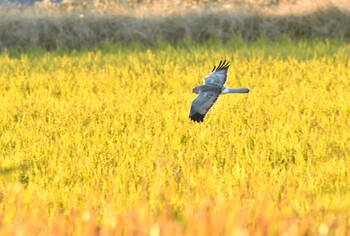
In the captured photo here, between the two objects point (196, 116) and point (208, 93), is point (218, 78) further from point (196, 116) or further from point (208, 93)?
point (196, 116)

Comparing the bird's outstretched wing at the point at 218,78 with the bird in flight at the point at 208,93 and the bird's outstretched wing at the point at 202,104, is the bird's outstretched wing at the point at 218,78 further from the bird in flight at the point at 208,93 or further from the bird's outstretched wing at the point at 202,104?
the bird's outstretched wing at the point at 202,104

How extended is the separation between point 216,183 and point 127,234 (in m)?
1.46

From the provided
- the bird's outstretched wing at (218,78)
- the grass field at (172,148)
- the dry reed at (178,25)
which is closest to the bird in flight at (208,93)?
the bird's outstretched wing at (218,78)

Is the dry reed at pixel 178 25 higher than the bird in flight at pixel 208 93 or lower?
lower

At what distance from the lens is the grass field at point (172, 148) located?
144 inches

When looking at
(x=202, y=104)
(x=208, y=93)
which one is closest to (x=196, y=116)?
(x=202, y=104)

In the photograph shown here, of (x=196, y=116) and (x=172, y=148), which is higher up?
(x=196, y=116)

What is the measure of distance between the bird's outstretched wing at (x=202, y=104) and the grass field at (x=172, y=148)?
0.84 ft

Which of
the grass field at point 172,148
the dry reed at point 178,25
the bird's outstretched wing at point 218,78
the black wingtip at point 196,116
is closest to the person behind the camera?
the grass field at point 172,148

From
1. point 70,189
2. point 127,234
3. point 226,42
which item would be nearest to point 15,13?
point 226,42

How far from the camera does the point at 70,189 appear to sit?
4680 mm

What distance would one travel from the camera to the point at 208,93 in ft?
17.5

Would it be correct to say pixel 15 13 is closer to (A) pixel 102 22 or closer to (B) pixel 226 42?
(A) pixel 102 22

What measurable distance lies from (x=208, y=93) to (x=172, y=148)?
445mm
